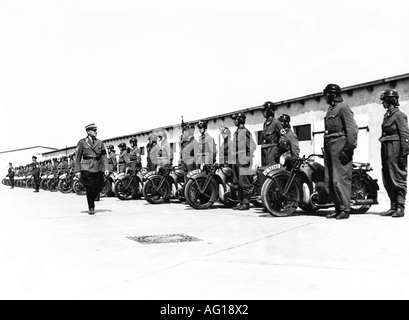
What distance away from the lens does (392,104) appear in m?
7.71

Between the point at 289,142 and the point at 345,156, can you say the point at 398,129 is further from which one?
the point at 289,142

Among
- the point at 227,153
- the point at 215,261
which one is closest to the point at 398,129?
the point at 227,153

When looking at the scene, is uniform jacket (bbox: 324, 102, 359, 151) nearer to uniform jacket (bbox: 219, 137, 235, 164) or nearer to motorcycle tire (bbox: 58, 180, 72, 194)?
uniform jacket (bbox: 219, 137, 235, 164)

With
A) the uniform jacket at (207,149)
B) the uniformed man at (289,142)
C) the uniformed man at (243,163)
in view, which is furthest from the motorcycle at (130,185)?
the uniformed man at (289,142)

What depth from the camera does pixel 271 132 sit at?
28.7ft

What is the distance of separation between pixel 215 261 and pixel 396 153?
4984mm

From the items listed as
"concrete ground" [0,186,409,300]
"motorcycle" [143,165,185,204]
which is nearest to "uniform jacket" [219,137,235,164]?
"motorcycle" [143,165,185,204]

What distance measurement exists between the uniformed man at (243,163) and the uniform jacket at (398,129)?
282cm

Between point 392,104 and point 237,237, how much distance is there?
4270 mm

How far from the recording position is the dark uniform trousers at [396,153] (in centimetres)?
748

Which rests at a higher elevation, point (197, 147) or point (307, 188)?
point (197, 147)

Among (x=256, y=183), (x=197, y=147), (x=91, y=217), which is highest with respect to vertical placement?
(x=197, y=147)
